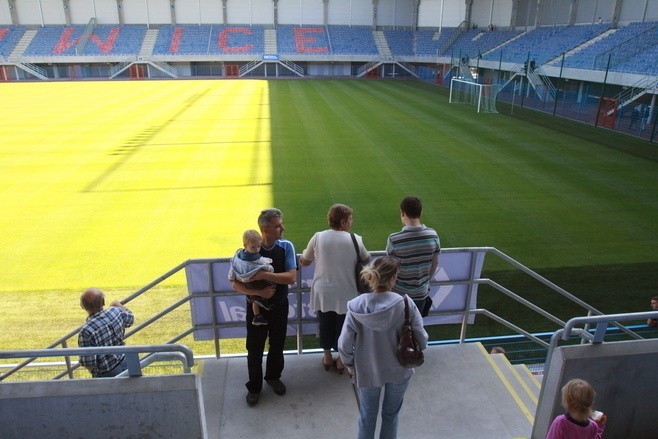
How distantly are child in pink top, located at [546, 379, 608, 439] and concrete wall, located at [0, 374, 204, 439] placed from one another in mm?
2199

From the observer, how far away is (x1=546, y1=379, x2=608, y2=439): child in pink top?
2.98 meters

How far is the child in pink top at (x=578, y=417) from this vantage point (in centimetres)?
298

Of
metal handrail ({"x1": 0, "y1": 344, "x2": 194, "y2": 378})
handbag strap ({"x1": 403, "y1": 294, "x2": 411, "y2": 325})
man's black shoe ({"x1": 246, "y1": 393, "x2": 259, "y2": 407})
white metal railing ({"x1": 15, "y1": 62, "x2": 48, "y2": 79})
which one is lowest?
white metal railing ({"x1": 15, "y1": 62, "x2": 48, "y2": 79})

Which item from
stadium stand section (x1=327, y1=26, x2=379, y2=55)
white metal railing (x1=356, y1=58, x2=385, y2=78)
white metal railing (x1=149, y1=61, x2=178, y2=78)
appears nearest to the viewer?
white metal railing (x1=149, y1=61, x2=178, y2=78)

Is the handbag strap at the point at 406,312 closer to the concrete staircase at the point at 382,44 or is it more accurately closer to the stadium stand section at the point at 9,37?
the concrete staircase at the point at 382,44

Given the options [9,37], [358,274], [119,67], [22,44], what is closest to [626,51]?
[358,274]

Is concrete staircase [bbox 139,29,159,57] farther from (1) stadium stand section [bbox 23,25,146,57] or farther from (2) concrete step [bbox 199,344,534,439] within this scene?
(2) concrete step [bbox 199,344,534,439]

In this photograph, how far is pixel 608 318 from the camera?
3400 mm

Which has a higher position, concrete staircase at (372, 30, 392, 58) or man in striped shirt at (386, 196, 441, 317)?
concrete staircase at (372, 30, 392, 58)

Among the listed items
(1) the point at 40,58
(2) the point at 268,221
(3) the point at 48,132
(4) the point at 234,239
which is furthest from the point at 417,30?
(2) the point at 268,221

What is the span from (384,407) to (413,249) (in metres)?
1.29

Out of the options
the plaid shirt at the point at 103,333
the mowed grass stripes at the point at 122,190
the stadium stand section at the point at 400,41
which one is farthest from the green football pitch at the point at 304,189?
the stadium stand section at the point at 400,41

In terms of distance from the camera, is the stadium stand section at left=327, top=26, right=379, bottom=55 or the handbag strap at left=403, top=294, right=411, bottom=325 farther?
the stadium stand section at left=327, top=26, right=379, bottom=55

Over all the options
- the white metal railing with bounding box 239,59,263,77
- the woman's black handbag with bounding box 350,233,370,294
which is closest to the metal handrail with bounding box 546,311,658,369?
the woman's black handbag with bounding box 350,233,370,294
